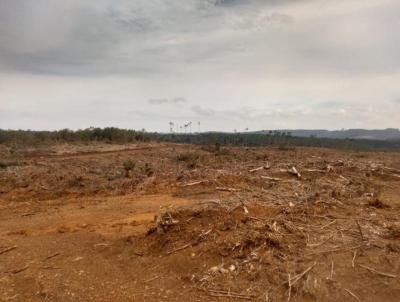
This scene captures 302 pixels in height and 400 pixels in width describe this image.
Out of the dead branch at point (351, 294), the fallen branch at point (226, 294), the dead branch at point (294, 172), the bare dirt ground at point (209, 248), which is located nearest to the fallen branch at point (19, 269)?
the bare dirt ground at point (209, 248)

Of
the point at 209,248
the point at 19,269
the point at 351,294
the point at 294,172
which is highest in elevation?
the point at 294,172

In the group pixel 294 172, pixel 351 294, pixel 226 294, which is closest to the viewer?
pixel 351 294

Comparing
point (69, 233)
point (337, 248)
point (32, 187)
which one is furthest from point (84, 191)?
point (337, 248)

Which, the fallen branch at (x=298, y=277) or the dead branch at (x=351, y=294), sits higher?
the fallen branch at (x=298, y=277)

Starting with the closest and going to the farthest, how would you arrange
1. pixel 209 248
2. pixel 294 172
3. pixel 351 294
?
1. pixel 351 294
2. pixel 209 248
3. pixel 294 172

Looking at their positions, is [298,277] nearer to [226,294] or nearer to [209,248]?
[226,294]

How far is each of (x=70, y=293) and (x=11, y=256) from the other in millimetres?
1849

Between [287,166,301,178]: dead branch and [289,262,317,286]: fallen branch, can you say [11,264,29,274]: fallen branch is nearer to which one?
[289,262,317,286]: fallen branch

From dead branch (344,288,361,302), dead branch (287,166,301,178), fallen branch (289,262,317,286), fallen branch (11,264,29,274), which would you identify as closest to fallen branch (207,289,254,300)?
fallen branch (289,262,317,286)

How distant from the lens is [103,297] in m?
5.23

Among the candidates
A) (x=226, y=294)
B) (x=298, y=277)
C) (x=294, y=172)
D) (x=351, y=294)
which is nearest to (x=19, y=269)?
(x=226, y=294)

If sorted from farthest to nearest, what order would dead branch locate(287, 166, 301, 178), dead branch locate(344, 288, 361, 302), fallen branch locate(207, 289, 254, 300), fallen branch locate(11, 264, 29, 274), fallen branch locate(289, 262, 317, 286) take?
dead branch locate(287, 166, 301, 178) < fallen branch locate(11, 264, 29, 274) < fallen branch locate(289, 262, 317, 286) < fallen branch locate(207, 289, 254, 300) < dead branch locate(344, 288, 361, 302)

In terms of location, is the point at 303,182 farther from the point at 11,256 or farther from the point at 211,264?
the point at 11,256

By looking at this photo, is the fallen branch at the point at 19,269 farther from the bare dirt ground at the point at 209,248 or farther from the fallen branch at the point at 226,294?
the fallen branch at the point at 226,294
